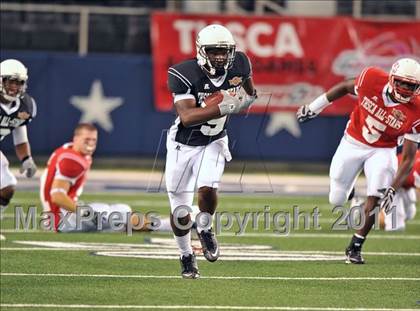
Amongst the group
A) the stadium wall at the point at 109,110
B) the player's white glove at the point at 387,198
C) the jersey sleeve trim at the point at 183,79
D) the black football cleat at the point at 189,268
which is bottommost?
the stadium wall at the point at 109,110

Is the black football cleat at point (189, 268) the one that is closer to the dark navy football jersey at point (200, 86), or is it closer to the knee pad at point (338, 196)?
the dark navy football jersey at point (200, 86)

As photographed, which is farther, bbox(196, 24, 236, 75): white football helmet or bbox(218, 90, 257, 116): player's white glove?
bbox(196, 24, 236, 75): white football helmet

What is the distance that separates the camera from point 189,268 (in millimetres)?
8031

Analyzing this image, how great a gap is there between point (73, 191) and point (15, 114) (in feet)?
2.96

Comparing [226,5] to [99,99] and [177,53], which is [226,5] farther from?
[99,99]

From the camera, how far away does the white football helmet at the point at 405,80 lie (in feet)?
28.8

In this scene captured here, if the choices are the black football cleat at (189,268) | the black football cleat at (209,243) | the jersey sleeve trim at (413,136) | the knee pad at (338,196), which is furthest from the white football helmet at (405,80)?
the black football cleat at (189,268)

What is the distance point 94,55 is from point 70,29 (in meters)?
0.61

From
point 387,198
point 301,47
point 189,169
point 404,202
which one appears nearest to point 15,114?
point 189,169

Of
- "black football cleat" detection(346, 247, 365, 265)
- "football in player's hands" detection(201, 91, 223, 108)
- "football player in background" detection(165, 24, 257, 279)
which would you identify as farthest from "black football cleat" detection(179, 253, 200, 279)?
"black football cleat" detection(346, 247, 365, 265)

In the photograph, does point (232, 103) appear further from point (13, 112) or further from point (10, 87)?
point (13, 112)

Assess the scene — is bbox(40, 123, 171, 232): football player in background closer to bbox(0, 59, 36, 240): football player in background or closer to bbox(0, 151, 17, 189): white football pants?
bbox(0, 59, 36, 240): football player in background

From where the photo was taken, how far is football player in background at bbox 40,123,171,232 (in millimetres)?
10555

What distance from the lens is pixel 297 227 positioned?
11.6 metres
